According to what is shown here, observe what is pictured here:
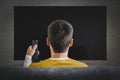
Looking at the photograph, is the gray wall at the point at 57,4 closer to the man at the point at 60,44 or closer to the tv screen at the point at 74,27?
the tv screen at the point at 74,27

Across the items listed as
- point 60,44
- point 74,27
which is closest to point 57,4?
point 74,27

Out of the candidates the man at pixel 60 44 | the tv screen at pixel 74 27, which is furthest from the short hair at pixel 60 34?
the tv screen at pixel 74 27

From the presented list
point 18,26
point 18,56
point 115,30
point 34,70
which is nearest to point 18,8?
point 18,26

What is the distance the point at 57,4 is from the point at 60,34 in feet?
12.7

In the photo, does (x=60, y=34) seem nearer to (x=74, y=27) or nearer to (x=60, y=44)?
(x=60, y=44)

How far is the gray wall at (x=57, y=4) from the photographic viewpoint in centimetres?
592

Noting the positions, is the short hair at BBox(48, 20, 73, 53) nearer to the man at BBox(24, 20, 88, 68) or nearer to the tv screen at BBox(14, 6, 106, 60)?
the man at BBox(24, 20, 88, 68)

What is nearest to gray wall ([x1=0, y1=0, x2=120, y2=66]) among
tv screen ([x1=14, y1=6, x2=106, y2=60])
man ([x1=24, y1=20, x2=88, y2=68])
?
tv screen ([x1=14, y1=6, x2=106, y2=60])

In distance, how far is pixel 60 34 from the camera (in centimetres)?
213

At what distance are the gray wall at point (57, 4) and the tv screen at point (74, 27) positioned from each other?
0.25ft

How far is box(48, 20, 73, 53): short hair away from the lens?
Result: 2096 millimetres

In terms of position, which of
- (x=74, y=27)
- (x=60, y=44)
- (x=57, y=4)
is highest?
(x=57, y=4)

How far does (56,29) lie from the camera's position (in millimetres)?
2117

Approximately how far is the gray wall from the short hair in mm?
3803
